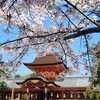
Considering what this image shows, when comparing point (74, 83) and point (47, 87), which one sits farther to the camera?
point (74, 83)

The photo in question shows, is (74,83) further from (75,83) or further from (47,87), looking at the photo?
(47,87)

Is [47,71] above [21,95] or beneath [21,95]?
above

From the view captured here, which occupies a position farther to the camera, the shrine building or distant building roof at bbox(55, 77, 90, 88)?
distant building roof at bbox(55, 77, 90, 88)

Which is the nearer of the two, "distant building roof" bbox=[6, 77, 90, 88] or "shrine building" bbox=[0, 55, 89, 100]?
"shrine building" bbox=[0, 55, 89, 100]

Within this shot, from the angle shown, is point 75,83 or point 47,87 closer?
point 47,87

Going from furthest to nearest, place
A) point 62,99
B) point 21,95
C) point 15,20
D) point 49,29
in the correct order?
point 21,95
point 62,99
point 49,29
point 15,20

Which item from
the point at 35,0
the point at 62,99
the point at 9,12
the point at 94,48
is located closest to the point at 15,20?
the point at 9,12

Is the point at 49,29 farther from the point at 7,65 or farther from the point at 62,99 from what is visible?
the point at 62,99

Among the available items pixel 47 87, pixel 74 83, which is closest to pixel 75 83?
pixel 74 83

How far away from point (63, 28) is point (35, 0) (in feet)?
3.43

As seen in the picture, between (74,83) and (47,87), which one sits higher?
(74,83)

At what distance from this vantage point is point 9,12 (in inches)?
211

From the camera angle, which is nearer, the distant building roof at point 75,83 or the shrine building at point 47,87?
the shrine building at point 47,87

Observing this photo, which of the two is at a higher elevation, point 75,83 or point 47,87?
point 75,83
